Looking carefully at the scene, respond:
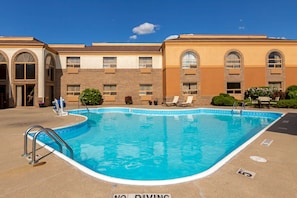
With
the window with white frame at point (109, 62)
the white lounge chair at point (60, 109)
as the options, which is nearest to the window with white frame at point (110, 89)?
the window with white frame at point (109, 62)

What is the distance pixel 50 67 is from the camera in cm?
1948

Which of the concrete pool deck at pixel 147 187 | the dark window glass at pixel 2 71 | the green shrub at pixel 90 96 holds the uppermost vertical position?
the dark window glass at pixel 2 71

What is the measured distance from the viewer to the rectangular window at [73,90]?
21.4 meters

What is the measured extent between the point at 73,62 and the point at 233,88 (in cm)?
2002

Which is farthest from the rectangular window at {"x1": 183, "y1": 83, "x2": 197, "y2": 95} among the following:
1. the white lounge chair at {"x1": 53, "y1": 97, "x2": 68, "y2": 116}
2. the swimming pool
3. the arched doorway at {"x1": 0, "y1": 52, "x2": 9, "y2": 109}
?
the arched doorway at {"x1": 0, "y1": 52, "x2": 9, "y2": 109}

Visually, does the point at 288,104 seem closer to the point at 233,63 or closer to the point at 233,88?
the point at 233,88

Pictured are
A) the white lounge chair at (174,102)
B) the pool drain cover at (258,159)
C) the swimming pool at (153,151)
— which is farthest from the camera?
the white lounge chair at (174,102)

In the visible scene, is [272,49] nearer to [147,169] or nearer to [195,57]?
[195,57]

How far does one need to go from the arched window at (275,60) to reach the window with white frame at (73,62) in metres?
23.7

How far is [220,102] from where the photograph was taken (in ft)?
60.7

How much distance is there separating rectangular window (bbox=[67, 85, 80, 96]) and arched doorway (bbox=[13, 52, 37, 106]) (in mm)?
4122

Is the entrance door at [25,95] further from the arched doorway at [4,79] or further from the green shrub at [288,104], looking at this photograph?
the green shrub at [288,104]

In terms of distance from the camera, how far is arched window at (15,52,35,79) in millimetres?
17594

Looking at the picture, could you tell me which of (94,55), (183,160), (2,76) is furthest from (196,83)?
(2,76)
